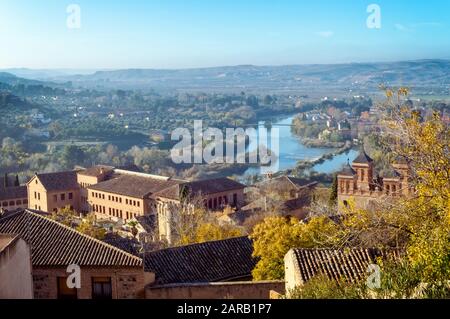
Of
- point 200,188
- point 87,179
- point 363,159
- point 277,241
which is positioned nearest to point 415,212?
point 277,241

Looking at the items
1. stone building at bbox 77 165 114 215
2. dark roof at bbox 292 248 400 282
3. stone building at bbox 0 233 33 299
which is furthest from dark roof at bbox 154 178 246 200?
stone building at bbox 0 233 33 299

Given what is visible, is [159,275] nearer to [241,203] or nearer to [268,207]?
[268,207]

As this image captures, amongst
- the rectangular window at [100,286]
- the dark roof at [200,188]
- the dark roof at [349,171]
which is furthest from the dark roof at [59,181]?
the rectangular window at [100,286]

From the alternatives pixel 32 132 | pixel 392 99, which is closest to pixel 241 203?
pixel 392 99

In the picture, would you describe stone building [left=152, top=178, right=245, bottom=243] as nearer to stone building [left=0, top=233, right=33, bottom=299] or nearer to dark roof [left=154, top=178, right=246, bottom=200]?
dark roof [left=154, top=178, right=246, bottom=200]

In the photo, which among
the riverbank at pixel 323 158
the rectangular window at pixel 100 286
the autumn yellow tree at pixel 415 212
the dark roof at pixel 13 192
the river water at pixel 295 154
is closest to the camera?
the autumn yellow tree at pixel 415 212

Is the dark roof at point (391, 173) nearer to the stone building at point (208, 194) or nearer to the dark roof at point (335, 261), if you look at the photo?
the stone building at point (208, 194)

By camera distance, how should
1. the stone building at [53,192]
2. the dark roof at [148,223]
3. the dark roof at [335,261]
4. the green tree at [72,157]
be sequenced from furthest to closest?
the green tree at [72,157] < the stone building at [53,192] < the dark roof at [148,223] < the dark roof at [335,261]

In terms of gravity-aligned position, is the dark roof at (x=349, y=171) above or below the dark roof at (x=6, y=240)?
below
